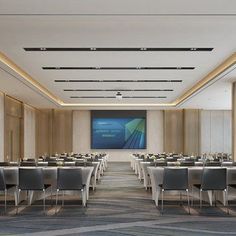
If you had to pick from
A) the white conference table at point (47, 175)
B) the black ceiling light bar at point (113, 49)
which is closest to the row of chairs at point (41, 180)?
the white conference table at point (47, 175)

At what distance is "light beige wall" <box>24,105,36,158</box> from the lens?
25.8m

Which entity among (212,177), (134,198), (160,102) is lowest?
(134,198)

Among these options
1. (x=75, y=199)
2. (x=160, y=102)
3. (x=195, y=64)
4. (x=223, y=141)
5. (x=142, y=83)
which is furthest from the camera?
(x=223, y=141)

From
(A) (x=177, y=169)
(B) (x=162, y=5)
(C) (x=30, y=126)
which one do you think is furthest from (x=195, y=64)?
(C) (x=30, y=126)

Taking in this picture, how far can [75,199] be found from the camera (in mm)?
10383

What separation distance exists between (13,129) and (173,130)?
10442 mm

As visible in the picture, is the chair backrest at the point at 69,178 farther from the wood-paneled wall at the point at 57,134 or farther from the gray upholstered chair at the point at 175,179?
the wood-paneled wall at the point at 57,134

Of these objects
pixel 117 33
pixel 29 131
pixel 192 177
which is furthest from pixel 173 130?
pixel 117 33

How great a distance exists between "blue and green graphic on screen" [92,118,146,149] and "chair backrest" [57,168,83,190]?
66.5ft

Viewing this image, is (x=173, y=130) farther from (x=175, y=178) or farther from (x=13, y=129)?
(x=175, y=178)

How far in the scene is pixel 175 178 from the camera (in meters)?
8.69

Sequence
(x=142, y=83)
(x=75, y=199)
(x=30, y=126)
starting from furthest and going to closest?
(x=30, y=126) → (x=142, y=83) → (x=75, y=199)

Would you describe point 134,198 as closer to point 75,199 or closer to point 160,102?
point 75,199

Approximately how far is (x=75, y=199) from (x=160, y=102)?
52.6 ft
